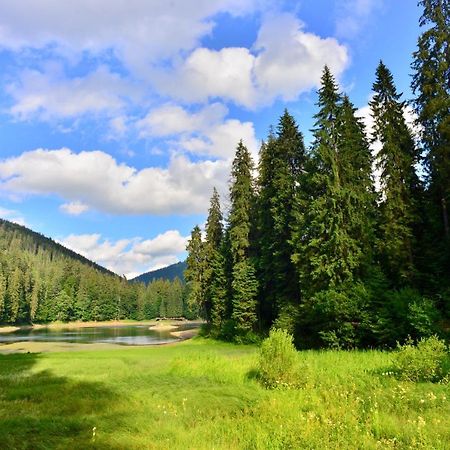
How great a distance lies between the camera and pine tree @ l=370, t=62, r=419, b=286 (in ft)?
86.9

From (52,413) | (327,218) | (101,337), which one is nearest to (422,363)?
(52,413)

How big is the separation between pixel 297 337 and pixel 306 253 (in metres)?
6.79

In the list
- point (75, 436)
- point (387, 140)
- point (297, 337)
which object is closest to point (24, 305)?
point (297, 337)

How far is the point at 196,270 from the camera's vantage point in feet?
182

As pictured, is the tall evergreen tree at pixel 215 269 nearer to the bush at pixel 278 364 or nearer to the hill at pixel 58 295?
the bush at pixel 278 364

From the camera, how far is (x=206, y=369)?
17.3 meters

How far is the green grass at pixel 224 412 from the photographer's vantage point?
7746 mm

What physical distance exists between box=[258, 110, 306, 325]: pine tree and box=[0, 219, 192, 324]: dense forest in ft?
309

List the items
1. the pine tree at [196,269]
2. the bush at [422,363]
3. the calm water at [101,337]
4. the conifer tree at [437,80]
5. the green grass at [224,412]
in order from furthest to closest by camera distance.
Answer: the calm water at [101,337], the pine tree at [196,269], the conifer tree at [437,80], the bush at [422,363], the green grass at [224,412]

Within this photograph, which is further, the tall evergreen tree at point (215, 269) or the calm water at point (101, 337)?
the calm water at point (101, 337)

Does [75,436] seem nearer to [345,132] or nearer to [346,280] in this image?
[346,280]

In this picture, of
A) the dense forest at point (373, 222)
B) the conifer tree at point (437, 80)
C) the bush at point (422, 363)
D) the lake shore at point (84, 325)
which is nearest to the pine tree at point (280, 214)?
the dense forest at point (373, 222)

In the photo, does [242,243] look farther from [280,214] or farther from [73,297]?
[73,297]

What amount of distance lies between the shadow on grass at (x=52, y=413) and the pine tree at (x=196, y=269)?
37988 millimetres
